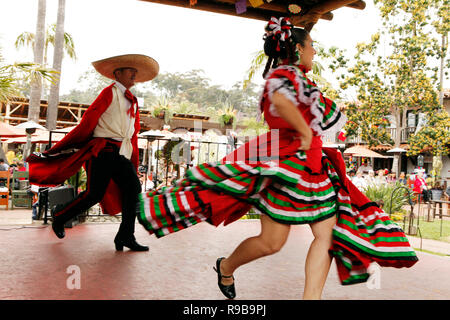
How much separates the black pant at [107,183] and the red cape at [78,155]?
3.9 inches

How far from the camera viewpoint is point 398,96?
21.6 meters

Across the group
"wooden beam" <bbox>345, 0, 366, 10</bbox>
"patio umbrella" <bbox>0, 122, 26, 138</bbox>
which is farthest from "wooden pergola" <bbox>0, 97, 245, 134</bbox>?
"wooden beam" <bbox>345, 0, 366, 10</bbox>

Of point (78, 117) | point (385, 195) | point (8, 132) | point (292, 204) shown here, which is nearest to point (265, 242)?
point (292, 204)

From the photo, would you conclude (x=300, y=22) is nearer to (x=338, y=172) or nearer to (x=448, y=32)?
(x=338, y=172)

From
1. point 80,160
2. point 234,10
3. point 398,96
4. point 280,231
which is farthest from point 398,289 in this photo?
point 398,96

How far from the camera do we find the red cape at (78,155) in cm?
364

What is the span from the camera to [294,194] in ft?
6.95

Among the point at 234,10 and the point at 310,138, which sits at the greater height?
the point at 234,10

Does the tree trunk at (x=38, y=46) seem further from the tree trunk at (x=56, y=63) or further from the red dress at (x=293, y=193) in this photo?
the red dress at (x=293, y=193)

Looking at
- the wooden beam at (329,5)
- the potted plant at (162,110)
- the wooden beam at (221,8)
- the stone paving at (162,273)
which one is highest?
the potted plant at (162,110)

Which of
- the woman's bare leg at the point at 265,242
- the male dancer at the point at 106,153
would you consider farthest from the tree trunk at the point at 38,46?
the woman's bare leg at the point at 265,242

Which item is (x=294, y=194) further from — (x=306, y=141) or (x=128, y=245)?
(x=128, y=245)

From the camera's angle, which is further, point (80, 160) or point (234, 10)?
point (234, 10)
